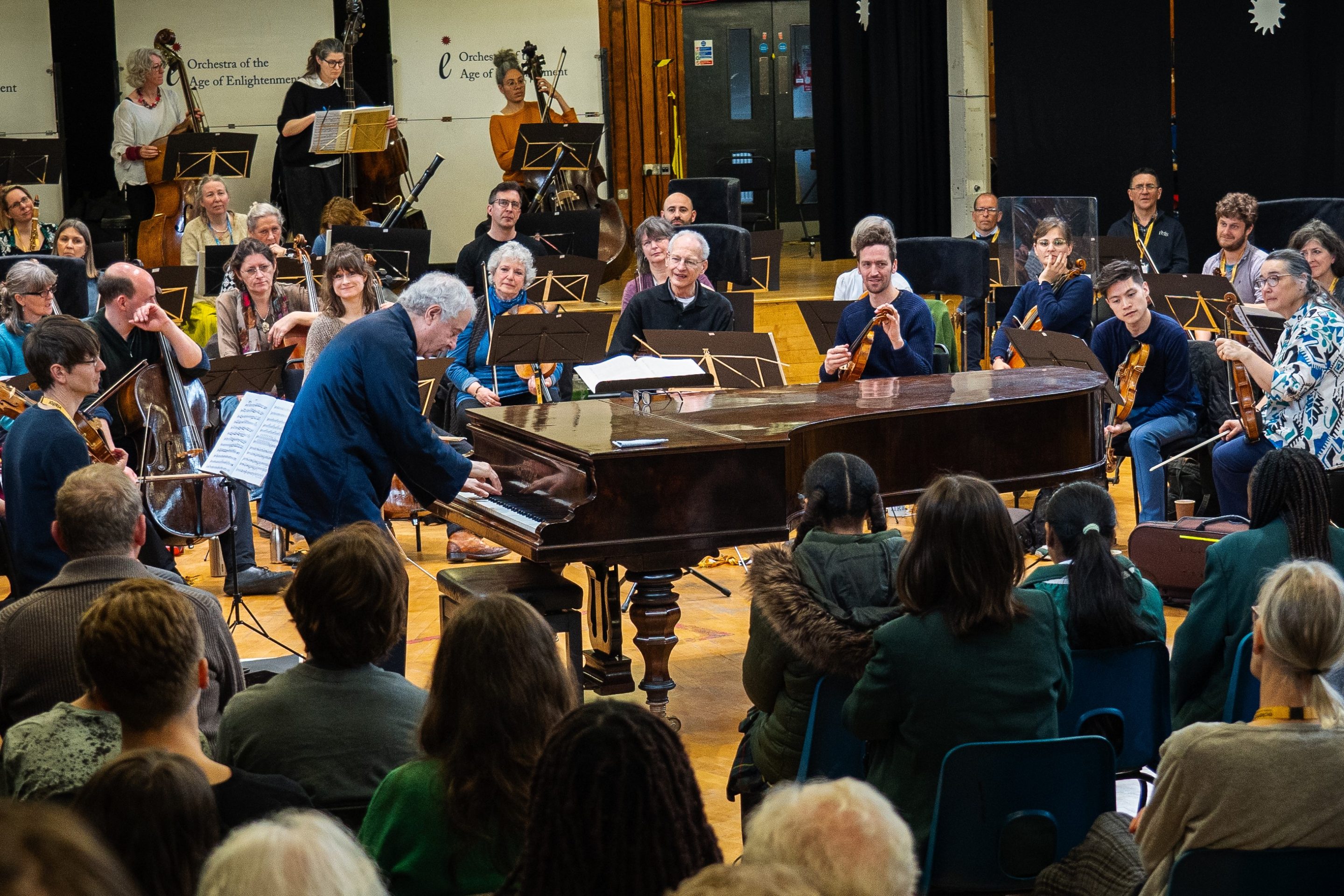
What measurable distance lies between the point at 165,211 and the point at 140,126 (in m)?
0.83

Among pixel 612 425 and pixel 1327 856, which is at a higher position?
pixel 612 425

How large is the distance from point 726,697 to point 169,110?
767 cm

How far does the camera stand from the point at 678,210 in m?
8.61

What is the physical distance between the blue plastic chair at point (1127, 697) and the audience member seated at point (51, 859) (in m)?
2.35

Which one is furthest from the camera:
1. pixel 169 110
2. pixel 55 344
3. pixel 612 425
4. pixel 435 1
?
pixel 435 1

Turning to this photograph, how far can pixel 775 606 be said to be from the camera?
2967mm

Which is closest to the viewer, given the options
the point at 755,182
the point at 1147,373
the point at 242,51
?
the point at 1147,373

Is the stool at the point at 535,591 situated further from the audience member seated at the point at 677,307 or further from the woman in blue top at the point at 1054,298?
the woman in blue top at the point at 1054,298

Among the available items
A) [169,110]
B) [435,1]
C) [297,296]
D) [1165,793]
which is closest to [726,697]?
[1165,793]

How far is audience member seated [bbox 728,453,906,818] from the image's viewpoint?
2930 mm

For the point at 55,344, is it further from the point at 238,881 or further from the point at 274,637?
the point at 238,881

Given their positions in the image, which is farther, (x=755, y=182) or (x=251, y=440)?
(x=755, y=182)

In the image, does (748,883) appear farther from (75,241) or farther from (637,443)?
(75,241)

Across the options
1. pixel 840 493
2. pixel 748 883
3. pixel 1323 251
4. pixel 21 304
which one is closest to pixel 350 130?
pixel 21 304
